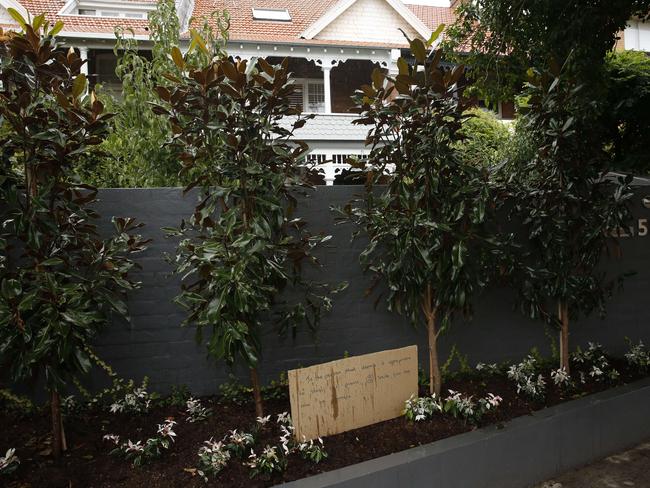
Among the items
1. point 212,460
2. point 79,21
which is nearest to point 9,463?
point 212,460

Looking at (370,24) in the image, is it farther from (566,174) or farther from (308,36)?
(566,174)

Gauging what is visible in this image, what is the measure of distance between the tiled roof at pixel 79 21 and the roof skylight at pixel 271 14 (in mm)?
3765

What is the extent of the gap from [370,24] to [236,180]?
16.3 meters

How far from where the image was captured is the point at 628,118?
A: 7023 mm

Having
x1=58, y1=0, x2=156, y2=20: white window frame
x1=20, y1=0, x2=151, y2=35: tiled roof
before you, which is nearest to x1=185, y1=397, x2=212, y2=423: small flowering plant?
x1=20, y1=0, x2=151, y2=35: tiled roof

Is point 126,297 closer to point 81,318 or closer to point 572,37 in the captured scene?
point 81,318

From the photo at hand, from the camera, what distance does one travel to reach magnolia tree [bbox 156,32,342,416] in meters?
3.05

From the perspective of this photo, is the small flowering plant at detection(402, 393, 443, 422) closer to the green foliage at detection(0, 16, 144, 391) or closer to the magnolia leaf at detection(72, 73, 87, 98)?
the green foliage at detection(0, 16, 144, 391)

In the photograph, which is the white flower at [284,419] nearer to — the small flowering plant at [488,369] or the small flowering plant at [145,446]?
the small flowering plant at [145,446]

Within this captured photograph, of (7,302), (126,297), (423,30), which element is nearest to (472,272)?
(126,297)

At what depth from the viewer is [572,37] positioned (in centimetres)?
481

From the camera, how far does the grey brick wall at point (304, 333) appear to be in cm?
382

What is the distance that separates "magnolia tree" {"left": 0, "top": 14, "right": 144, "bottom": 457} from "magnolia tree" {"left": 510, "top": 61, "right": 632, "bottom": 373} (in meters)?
3.16

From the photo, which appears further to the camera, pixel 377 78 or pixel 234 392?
pixel 234 392
